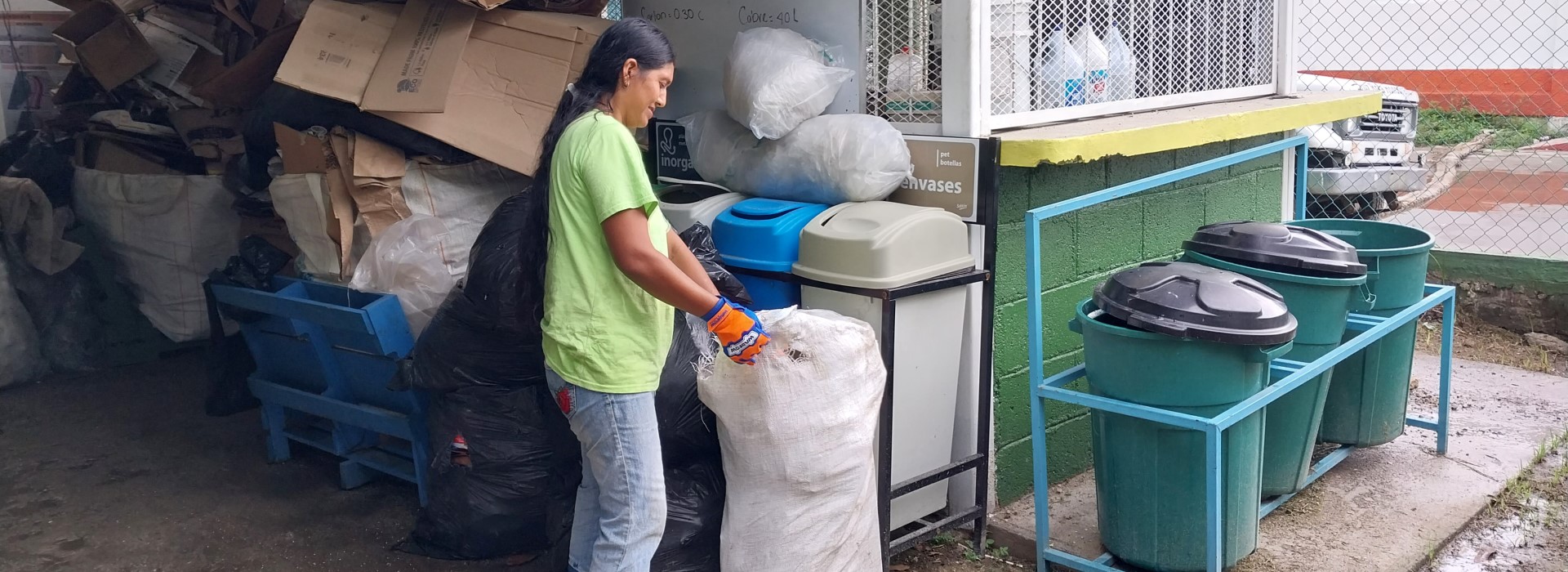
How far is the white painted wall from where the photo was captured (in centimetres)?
1113

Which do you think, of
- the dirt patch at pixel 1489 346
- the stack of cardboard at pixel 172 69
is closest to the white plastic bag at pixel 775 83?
the stack of cardboard at pixel 172 69

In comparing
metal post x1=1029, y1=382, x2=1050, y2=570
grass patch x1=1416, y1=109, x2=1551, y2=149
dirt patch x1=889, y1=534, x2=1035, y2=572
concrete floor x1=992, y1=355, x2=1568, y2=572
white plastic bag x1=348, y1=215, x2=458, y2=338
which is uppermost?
white plastic bag x1=348, y1=215, x2=458, y2=338

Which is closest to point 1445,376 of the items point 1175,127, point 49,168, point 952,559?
point 1175,127

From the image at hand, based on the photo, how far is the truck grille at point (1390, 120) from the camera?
24.6ft

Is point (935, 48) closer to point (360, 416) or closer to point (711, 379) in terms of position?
point (711, 379)

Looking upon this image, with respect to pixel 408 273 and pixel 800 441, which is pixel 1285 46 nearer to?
pixel 800 441

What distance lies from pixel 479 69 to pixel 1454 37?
11.3 meters

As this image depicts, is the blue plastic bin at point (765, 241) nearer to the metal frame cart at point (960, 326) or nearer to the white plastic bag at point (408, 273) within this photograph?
the metal frame cart at point (960, 326)

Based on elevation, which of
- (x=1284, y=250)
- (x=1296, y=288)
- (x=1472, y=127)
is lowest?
(x=1472, y=127)

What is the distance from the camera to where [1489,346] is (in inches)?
224

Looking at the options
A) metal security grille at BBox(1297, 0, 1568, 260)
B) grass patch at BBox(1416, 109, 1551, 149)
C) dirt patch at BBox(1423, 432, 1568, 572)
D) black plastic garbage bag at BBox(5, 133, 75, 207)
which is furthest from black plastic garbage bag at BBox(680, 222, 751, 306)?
grass patch at BBox(1416, 109, 1551, 149)

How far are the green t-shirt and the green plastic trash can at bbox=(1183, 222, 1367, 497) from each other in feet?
5.95

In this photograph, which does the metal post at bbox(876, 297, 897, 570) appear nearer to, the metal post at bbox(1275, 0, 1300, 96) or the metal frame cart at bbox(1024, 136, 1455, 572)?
the metal frame cart at bbox(1024, 136, 1455, 572)

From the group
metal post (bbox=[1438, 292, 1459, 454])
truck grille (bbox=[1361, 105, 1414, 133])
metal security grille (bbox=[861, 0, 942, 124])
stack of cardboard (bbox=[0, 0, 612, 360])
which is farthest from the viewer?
truck grille (bbox=[1361, 105, 1414, 133])
